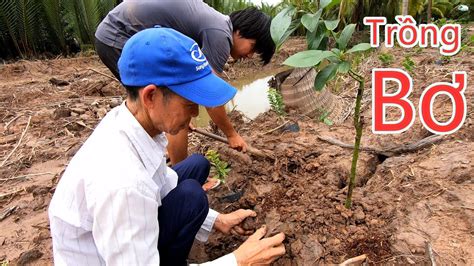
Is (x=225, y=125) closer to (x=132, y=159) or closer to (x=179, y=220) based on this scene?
(x=179, y=220)

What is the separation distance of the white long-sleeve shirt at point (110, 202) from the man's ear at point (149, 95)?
0.07 metres

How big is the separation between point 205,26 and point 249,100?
417cm

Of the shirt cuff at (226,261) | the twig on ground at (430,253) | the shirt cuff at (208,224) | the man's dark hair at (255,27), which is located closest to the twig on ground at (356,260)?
the twig on ground at (430,253)

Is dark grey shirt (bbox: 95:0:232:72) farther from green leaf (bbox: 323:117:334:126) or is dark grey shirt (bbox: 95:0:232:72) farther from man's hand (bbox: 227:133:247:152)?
green leaf (bbox: 323:117:334:126)

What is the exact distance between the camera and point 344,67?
1.25 m

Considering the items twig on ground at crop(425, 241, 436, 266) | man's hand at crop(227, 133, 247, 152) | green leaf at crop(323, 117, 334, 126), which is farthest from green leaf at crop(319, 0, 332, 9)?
green leaf at crop(323, 117, 334, 126)

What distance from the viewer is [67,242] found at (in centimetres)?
103

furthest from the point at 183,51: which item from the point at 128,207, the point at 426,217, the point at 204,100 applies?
the point at 426,217

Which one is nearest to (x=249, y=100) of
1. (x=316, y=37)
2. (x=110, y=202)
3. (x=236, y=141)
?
(x=236, y=141)

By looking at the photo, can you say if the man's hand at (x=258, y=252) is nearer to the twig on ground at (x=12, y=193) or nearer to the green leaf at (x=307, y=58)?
the green leaf at (x=307, y=58)

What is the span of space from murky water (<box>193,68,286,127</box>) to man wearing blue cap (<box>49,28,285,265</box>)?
2.87 metres

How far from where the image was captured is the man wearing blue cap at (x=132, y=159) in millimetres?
933

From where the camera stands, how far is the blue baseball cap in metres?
0.96

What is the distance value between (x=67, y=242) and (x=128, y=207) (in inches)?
9.9
